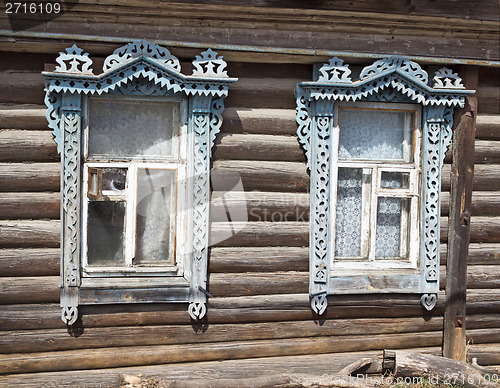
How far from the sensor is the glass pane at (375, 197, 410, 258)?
502 centimetres

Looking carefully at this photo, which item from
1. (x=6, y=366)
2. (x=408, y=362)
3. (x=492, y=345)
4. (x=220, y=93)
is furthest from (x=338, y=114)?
(x=6, y=366)

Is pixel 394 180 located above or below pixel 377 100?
below

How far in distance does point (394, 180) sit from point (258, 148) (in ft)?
4.12

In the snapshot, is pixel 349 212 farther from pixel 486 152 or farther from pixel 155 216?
pixel 155 216

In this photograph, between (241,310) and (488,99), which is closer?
(241,310)

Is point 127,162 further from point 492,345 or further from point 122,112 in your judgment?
point 492,345

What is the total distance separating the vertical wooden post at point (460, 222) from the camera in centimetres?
501

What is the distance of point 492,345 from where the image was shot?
5320 millimetres

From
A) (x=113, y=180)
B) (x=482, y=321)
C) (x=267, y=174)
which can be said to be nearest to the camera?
(x=113, y=180)

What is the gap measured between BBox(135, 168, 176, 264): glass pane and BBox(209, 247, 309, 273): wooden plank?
393 millimetres

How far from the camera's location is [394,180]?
5020 millimetres

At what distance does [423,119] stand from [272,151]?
135 centimetres

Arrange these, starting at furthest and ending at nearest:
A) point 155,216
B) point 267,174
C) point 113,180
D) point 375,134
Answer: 1. point 375,134
2. point 267,174
3. point 155,216
4. point 113,180

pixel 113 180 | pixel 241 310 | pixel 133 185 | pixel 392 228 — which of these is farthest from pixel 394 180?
pixel 113 180
